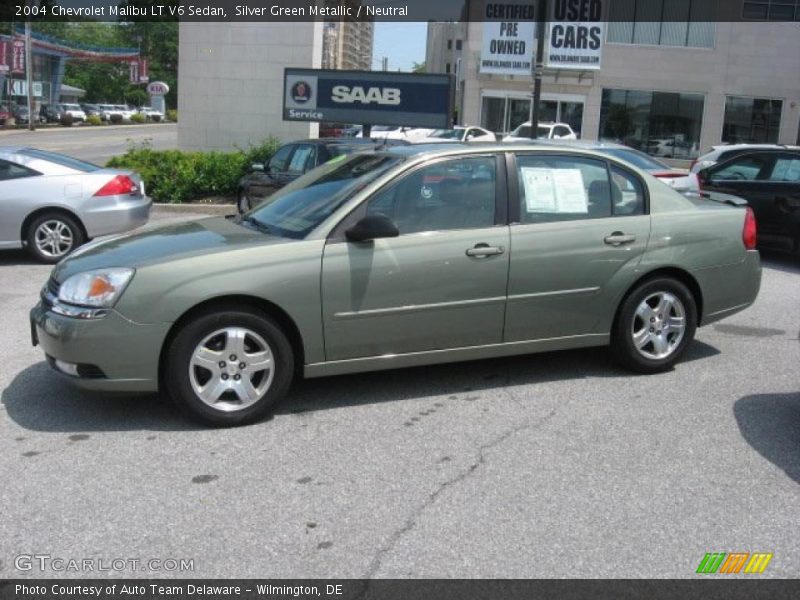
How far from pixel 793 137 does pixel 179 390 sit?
3679 cm

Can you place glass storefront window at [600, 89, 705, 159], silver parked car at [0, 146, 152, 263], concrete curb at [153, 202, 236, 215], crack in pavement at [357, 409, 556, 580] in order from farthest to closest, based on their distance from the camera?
glass storefront window at [600, 89, 705, 159] → concrete curb at [153, 202, 236, 215] → silver parked car at [0, 146, 152, 263] → crack in pavement at [357, 409, 556, 580]

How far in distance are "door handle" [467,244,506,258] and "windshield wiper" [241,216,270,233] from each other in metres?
1.30

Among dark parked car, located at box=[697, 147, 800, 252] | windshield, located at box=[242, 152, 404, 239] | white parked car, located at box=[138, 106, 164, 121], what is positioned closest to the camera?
windshield, located at box=[242, 152, 404, 239]

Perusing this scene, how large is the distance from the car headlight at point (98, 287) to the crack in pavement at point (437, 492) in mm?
2060

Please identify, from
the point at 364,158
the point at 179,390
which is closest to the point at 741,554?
the point at 179,390

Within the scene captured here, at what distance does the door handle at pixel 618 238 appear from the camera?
5693 millimetres

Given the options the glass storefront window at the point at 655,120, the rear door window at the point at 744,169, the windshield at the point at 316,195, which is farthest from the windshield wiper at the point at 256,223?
the glass storefront window at the point at 655,120

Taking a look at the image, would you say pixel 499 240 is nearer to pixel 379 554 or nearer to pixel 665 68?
pixel 379 554

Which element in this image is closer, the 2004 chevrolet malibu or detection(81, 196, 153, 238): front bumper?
the 2004 chevrolet malibu

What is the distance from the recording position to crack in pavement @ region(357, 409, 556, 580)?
3.40 meters

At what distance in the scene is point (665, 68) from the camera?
36000mm

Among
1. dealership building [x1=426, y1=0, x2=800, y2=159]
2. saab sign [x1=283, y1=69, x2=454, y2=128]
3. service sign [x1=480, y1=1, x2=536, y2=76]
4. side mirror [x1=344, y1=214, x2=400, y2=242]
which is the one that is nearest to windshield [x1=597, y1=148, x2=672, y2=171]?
saab sign [x1=283, y1=69, x2=454, y2=128]

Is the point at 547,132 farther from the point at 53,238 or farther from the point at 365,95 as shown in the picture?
the point at 53,238

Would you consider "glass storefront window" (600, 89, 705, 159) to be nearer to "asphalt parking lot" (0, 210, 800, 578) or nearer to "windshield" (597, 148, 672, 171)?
"windshield" (597, 148, 672, 171)
